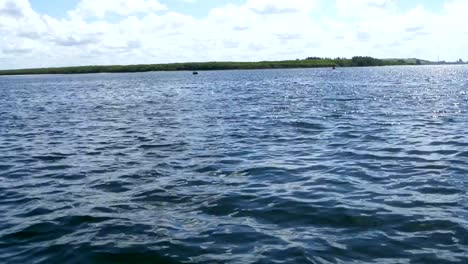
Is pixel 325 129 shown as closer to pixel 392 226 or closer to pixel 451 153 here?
pixel 451 153

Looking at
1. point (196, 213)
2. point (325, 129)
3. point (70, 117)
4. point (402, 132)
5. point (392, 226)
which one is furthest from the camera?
point (70, 117)

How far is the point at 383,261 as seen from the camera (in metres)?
9.49

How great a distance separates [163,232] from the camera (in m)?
11.4

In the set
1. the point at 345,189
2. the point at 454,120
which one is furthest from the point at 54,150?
the point at 454,120

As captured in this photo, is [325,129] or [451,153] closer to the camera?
[451,153]

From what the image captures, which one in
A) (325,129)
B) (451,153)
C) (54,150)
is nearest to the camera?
(451,153)

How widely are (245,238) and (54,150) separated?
613 inches

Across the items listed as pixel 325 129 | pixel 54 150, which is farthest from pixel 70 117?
Result: pixel 325 129

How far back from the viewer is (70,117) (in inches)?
1576

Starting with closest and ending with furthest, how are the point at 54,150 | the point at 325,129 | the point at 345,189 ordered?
the point at 345,189 < the point at 54,150 < the point at 325,129

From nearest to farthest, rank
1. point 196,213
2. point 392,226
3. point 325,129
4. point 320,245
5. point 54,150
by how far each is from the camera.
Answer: point 320,245
point 392,226
point 196,213
point 54,150
point 325,129

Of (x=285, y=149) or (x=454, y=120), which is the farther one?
(x=454, y=120)

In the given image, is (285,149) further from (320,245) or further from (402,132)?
(320,245)

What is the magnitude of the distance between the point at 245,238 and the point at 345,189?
498 centimetres
